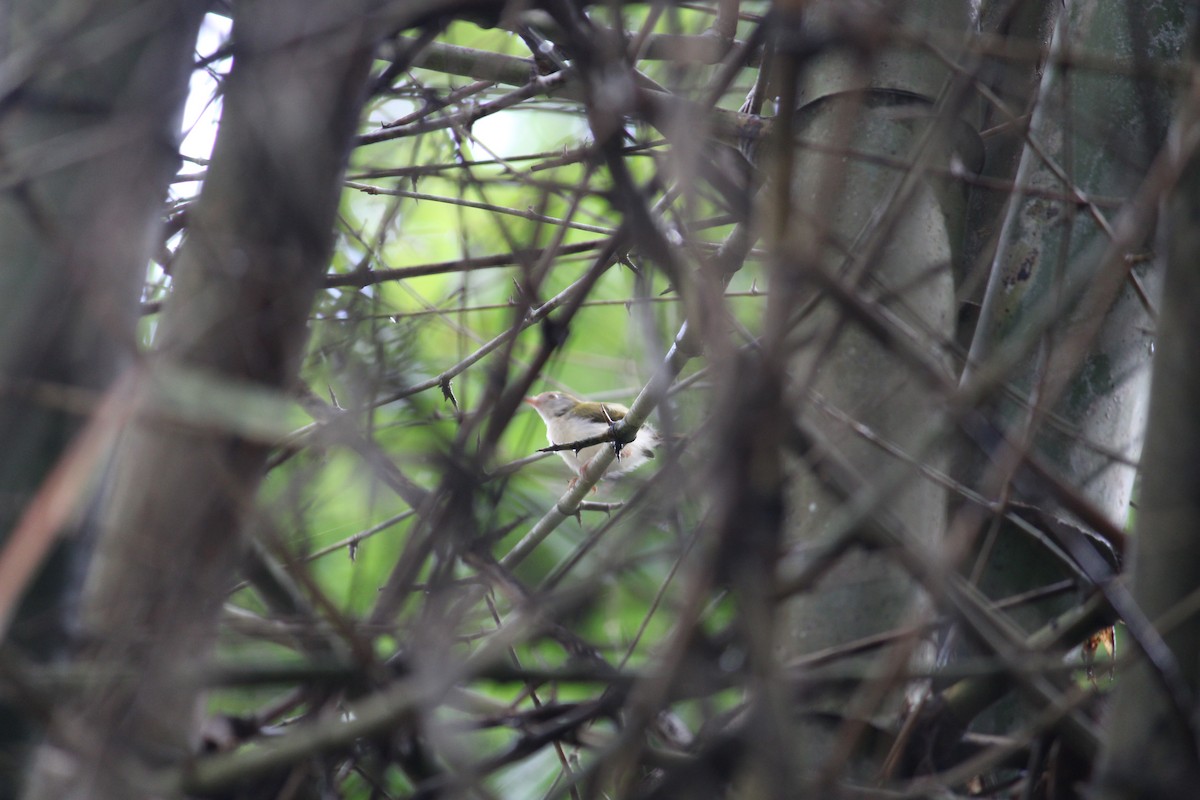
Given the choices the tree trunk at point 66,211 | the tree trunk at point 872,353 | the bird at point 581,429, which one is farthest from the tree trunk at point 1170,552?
the bird at point 581,429

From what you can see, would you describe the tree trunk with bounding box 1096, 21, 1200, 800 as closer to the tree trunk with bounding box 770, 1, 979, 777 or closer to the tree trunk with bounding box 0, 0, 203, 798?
the tree trunk with bounding box 770, 1, 979, 777

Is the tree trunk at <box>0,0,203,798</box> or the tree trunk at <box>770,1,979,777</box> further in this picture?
the tree trunk at <box>770,1,979,777</box>

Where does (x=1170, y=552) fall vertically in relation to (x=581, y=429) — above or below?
above

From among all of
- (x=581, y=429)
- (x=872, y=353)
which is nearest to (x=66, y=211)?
(x=872, y=353)

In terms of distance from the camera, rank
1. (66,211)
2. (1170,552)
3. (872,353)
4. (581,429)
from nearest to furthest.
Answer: (1170,552) → (66,211) → (872,353) → (581,429)

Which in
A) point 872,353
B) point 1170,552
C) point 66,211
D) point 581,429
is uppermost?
point 66,211

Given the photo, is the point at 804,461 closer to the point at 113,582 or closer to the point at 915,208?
the point at 113,582

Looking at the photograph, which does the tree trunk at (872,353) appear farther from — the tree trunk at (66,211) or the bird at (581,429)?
the bird at (581,429)

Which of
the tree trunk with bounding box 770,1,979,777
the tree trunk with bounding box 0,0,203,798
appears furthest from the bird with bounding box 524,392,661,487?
the tree trunk with bounding box 0,0,203,798

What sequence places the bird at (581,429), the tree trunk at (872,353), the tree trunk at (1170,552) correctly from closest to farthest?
the tree trunk at (1170,552), the tree trunk at (872,353), the bird at (581,429)

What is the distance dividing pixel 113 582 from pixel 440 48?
214 centimetres

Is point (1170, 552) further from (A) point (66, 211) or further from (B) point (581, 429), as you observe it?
(B) point (581, 429)

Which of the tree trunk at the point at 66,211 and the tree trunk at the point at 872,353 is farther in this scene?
the tree trunk at the point at 872,353

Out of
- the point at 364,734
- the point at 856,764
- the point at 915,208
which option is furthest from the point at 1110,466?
the point at 364,734
